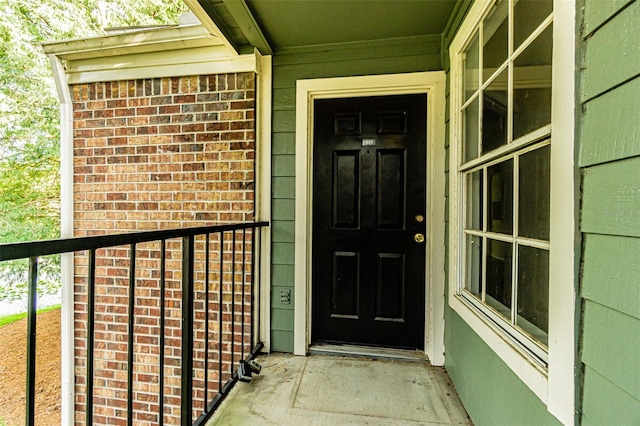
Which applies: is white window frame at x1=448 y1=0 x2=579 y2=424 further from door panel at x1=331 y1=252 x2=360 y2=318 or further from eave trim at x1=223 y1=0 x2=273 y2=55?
eave trim at x1=223 y1=0 x2=273 y2=55

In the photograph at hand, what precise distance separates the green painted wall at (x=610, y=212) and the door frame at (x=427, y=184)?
4.08ft

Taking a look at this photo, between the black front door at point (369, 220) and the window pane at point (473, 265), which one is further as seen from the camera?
the black front door at point (369, 220)

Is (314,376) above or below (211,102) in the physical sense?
below

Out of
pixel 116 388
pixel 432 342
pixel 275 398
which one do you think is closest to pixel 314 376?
pixel 275 398

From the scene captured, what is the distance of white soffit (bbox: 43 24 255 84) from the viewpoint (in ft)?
6.64

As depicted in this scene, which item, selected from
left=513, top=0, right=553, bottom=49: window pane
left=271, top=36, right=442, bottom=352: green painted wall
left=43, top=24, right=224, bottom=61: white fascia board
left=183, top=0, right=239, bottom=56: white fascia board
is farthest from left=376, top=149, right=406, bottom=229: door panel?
left=43, top=24, right=224, bottom=61: white fascia board

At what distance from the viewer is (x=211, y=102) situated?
2.12 m

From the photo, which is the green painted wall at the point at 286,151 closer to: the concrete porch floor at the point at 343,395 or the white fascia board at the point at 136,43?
the concrete porch floor at the point at 343,395

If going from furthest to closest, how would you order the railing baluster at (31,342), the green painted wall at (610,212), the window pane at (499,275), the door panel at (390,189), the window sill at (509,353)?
1. the door panel at (390,189)
2. the window pane at (499,275)
3. the window sill at (509,353)
4. the railing baluster at (31,342)
5. the green painted wall at (610,212)

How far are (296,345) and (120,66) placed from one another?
2.45m

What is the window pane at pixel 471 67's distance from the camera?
1.54 m

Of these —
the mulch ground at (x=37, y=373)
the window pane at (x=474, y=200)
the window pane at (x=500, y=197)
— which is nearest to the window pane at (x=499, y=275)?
the window pane at (x=500, y=197)

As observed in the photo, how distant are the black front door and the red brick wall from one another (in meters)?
0.56

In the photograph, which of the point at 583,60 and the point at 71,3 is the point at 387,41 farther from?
the point at 71,3
